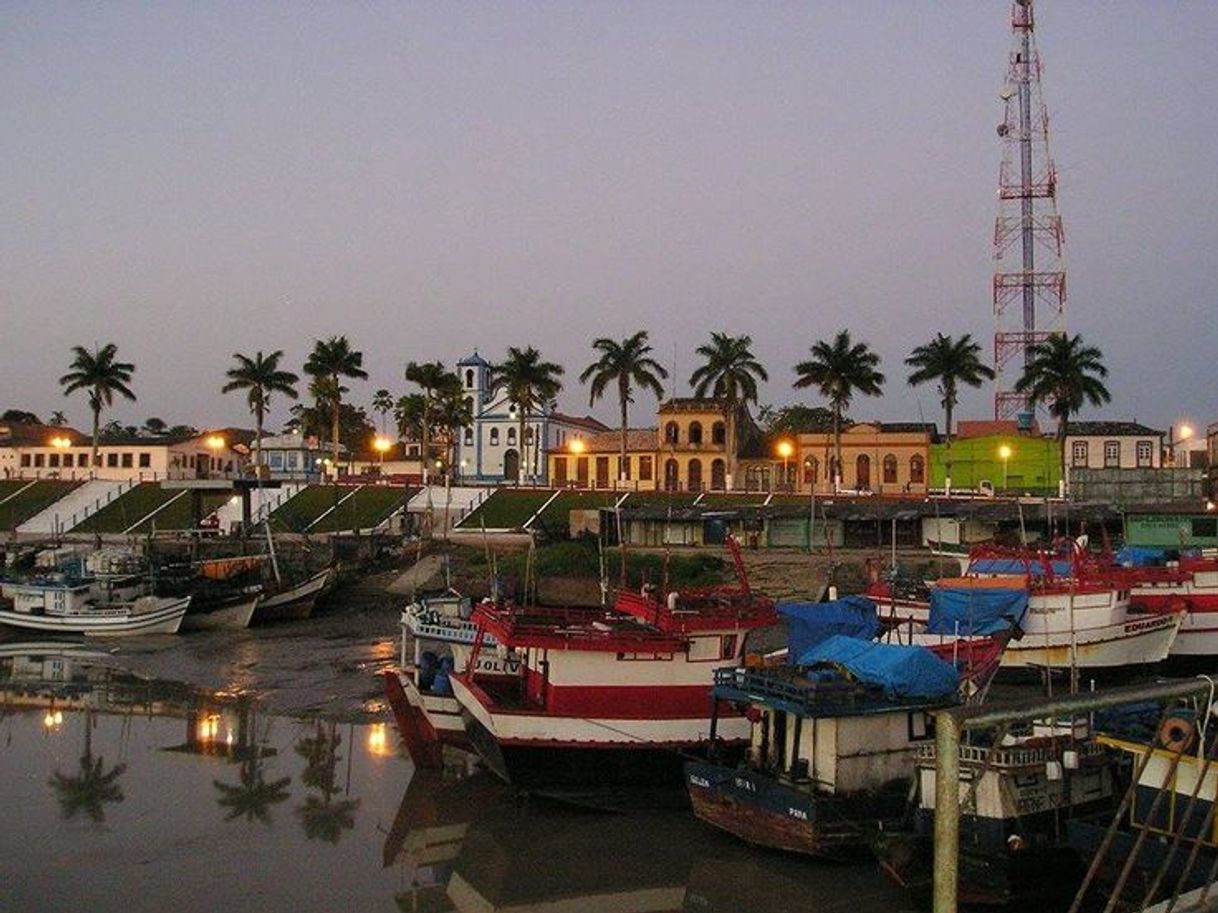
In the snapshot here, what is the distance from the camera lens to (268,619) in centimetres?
5009

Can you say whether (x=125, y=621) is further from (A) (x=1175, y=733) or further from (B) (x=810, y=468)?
(B) (x=810, y=468)

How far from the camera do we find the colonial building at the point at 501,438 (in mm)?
98188

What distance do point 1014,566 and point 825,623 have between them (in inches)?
508

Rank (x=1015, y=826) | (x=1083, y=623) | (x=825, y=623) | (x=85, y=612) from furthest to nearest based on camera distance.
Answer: (x=85, y=612) → (x=1083, y=623) → (x=825, y=623) → (x=1015, y=826)

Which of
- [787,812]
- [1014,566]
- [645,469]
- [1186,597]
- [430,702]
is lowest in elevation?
[787,812]

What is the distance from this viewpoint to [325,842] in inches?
754

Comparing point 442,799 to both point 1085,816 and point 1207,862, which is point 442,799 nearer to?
point 1085,816

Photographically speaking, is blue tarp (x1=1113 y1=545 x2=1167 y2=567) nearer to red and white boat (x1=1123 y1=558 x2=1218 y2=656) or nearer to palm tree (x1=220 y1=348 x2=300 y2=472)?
red and white boat (x1=1123 y1=558 x2=1218 y2=656)

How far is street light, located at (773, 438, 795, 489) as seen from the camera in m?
79.6

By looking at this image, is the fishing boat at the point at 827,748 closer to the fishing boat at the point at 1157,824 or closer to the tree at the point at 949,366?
the fishing boat at the point at 1157,824

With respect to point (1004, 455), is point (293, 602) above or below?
below

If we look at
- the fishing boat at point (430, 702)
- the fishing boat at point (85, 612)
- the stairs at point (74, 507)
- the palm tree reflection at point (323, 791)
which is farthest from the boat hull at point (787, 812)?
the stairs at point (74, 507)

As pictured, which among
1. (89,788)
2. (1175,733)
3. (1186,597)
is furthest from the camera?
(1186,597)

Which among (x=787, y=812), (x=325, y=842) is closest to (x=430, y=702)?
(x=325, y=842)
